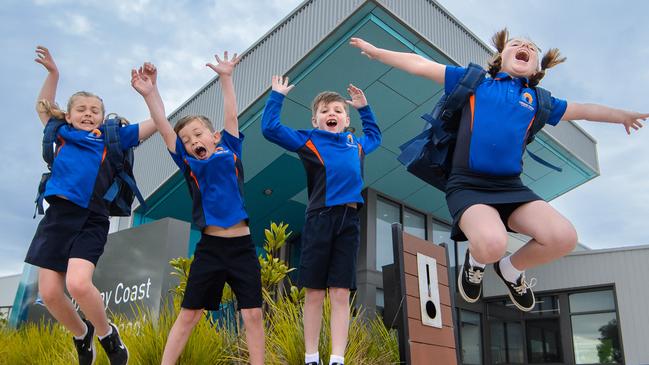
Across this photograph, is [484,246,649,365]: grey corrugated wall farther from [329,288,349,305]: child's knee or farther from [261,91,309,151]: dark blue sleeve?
[261,91,309,151]: dark blue sleeve

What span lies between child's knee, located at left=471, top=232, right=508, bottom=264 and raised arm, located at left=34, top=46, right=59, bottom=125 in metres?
2.89

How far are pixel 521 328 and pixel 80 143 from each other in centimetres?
1357

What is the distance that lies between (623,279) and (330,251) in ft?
39.8

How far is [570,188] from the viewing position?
1443 centimetres

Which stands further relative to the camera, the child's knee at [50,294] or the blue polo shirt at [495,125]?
the child's knee at [50,294]

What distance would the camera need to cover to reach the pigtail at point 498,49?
3.32 meters

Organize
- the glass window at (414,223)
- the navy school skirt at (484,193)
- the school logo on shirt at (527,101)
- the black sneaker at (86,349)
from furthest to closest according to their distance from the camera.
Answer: the glass window at (414,223), the black sneaker at (86,349), the school logo on shirt at (527,101), the navy school skirt at (484,193)

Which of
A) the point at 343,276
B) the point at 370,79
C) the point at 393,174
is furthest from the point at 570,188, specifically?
the point at 343,276

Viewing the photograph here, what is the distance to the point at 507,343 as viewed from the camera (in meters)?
14.7

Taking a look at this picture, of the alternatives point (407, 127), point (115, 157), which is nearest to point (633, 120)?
point (115, 157)

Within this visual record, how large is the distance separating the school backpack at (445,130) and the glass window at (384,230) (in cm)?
892

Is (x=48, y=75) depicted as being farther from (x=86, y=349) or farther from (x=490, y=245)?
(x=490, y=245)

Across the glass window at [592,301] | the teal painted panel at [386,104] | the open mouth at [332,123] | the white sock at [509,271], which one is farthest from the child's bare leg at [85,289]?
the glass window at [592,301]

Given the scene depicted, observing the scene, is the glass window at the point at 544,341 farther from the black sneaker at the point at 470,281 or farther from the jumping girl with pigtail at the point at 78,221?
the jumping girl with pigtail at the point at 78,221
